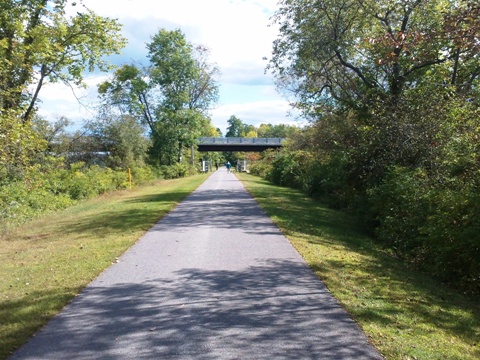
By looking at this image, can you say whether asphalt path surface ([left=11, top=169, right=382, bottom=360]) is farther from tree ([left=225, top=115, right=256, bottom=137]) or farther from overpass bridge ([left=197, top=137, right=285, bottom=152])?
tree ([left=225, top=115, right=256, bottom=137])

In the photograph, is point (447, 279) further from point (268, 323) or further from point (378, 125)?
point (378, 125)

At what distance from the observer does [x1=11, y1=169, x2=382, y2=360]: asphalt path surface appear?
14.8 ft

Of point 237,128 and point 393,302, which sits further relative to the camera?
point 237,128

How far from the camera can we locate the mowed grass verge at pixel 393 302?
15.5 ft

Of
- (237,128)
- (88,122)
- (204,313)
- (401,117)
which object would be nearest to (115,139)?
(88,122)

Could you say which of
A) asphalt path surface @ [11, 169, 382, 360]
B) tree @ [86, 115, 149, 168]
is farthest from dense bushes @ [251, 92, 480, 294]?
tree @ [86, 115, 149, 168]

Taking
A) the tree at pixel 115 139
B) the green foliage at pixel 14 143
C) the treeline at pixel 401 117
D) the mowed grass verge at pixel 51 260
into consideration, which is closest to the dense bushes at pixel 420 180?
the treeline at pixel 401 117

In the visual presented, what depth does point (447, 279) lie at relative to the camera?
355 inches

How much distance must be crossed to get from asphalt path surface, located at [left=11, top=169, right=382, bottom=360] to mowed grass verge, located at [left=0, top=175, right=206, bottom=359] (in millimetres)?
243

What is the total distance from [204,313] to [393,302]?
2.62m

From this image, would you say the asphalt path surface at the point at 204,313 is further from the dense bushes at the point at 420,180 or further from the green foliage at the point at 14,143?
the green foliage at the point at 14,143

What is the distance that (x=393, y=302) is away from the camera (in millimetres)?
6305

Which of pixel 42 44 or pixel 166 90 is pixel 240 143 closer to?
pixel 166 90

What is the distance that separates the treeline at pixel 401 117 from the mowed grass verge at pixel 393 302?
41.7 inches
